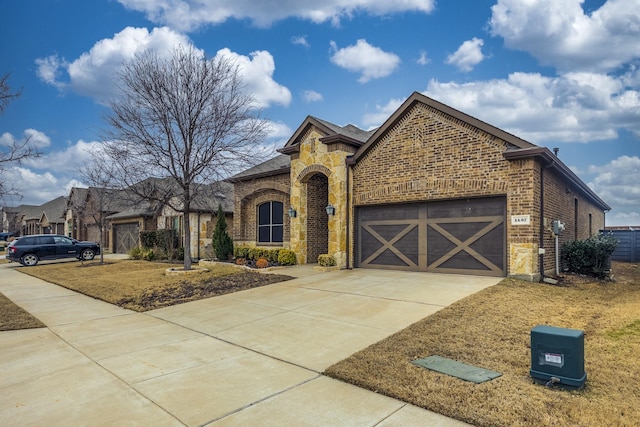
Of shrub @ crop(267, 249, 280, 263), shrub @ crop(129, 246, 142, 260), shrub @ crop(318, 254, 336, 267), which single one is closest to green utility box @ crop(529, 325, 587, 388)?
shrub @ crop(318, 254, 336, 267)

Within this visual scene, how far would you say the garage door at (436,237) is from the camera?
1120 cm

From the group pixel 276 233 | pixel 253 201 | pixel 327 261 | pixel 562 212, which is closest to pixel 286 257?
pixel 327 261

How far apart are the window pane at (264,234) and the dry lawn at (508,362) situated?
443 inches

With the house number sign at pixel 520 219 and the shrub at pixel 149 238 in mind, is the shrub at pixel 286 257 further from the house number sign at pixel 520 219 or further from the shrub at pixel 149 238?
the shrub at pixel 149 238

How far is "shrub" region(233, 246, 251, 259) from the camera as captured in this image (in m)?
17.9

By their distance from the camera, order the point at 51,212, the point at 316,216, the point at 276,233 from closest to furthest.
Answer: the point at 316,216 → the point at 276,233 → the point at 51,212

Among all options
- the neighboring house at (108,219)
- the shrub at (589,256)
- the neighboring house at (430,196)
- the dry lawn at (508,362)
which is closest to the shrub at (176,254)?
the neighboring house at (108,219)

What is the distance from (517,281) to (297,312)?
597 cm

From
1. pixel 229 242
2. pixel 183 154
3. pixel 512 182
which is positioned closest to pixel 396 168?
pixel 512 182

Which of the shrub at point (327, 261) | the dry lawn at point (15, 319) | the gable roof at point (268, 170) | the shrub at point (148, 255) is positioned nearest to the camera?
the dry lawn at point (15, 319)

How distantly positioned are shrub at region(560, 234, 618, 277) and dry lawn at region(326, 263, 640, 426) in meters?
3.69

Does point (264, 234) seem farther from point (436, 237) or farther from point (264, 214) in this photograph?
point (436, 237)

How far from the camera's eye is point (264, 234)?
18.4 m

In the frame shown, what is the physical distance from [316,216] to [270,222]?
2.78 m
